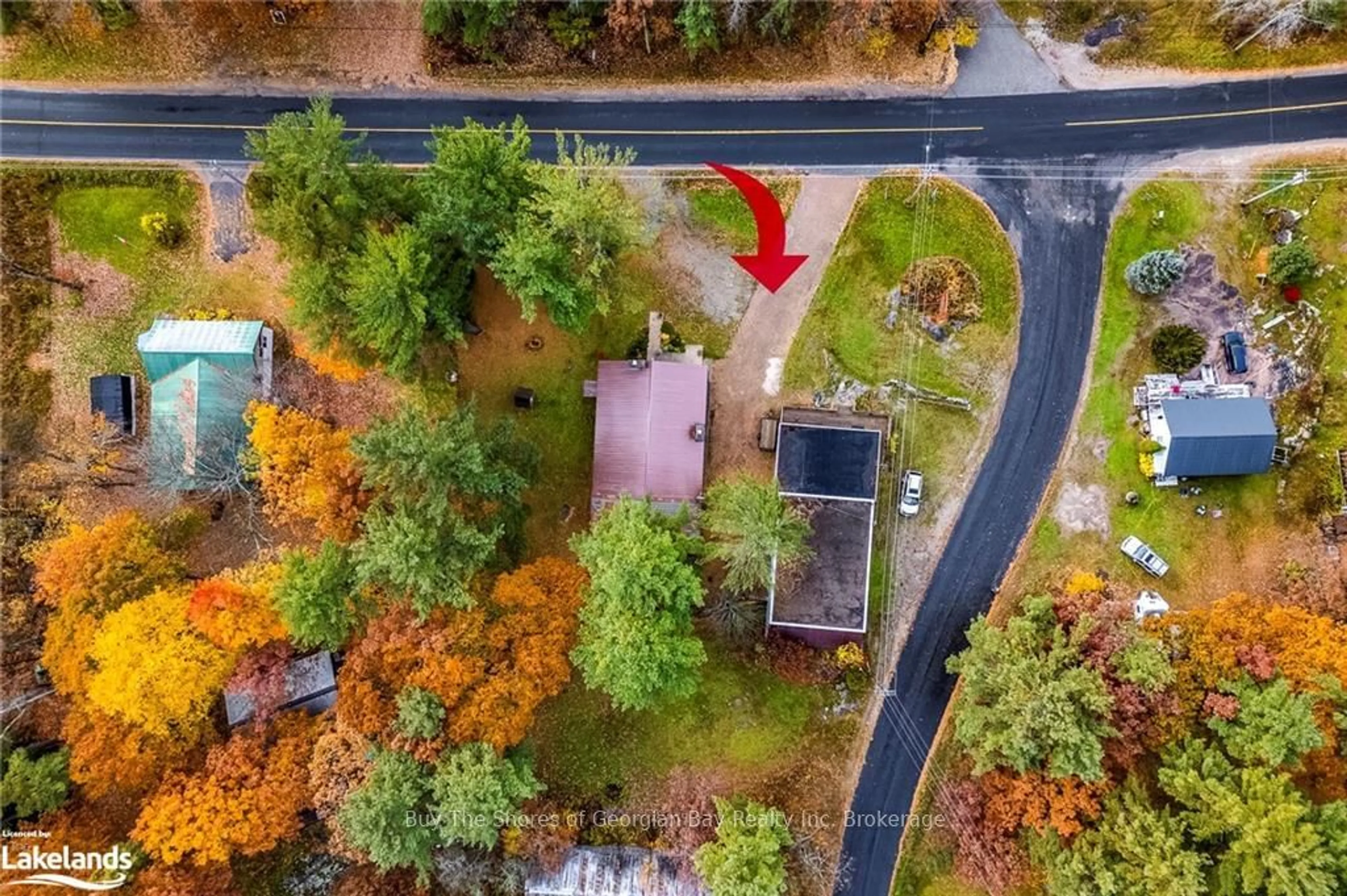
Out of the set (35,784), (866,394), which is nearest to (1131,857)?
(866,394)

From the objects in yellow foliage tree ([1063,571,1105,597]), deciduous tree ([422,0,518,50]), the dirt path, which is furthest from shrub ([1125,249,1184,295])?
deciduous tree ([422,0,518,50])

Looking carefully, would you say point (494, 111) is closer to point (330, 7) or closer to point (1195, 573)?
point (330, 7)

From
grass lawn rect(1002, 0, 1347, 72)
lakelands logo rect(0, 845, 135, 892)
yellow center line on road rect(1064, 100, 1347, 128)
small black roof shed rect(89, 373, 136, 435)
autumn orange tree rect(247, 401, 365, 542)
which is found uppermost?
grass lawn rect(1002, 0, 1347, 72)

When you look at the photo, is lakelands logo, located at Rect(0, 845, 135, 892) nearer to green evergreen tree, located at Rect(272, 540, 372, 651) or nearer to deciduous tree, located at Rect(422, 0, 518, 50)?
green evergreen tree, located at Rect(272, 540, 372, 651)

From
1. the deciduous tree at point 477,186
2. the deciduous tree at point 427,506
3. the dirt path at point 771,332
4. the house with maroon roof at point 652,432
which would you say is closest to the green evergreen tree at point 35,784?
the deciduous tree at point 427,506

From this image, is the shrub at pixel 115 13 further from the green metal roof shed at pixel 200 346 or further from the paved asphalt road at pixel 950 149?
the green metal roof shed at pixel 200 346

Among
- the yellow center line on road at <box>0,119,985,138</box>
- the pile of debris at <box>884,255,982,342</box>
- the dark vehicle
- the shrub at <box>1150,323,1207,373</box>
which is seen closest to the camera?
the shrub at <box>1150,323,1207,373</box>

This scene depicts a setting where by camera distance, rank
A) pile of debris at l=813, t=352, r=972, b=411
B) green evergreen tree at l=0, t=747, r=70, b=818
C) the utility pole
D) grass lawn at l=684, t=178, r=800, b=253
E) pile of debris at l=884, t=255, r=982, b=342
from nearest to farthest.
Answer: green evergreen tree at l=0, t=747, r=70, b=818 < the utility pole < pile of debris at l=884, t=255, r=982, b=342 < pile of debris at l=813, t=352, r=972, b=411 < grass lawn at l=684, t=178, r=800, b=253

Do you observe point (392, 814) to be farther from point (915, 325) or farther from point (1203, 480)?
point (1203, 480)
